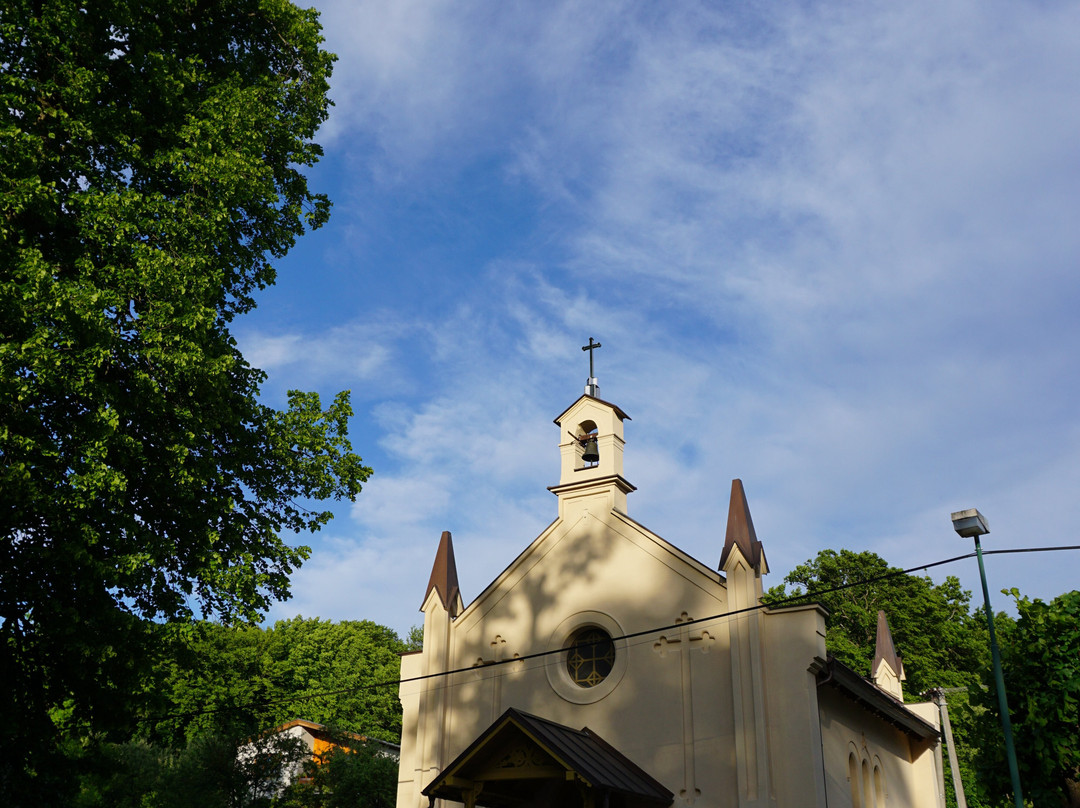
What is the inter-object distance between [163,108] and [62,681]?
8.45 meters

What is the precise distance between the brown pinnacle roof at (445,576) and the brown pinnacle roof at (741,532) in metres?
6.28

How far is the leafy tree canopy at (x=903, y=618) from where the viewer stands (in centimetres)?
3978

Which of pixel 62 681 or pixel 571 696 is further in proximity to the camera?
pixel 571 696

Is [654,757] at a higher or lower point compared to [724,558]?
lower

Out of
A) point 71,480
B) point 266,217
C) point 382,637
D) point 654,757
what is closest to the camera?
point 71,480

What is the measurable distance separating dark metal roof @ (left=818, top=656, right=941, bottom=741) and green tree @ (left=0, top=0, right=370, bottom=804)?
8849 mm

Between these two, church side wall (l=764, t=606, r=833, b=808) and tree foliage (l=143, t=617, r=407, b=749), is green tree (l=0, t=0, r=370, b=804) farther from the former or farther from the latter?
tree foliage (l=143, t=617, r=407, b=749)

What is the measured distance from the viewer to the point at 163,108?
13.5 metres

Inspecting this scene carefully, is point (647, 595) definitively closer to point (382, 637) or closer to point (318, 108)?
point (318, 108)

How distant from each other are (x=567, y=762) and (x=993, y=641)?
262 inches

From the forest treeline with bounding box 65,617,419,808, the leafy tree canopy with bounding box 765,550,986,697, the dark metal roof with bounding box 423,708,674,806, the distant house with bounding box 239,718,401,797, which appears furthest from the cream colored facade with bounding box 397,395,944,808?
the leafy tree canopy with bounding box 765,550,986,697

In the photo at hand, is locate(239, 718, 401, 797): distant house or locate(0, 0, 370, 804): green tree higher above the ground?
locate(0, 0, 370, 804): green tree

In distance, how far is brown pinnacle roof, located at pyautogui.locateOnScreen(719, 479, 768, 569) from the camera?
16.3 m

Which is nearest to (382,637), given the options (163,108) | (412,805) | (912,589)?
(912,589)
